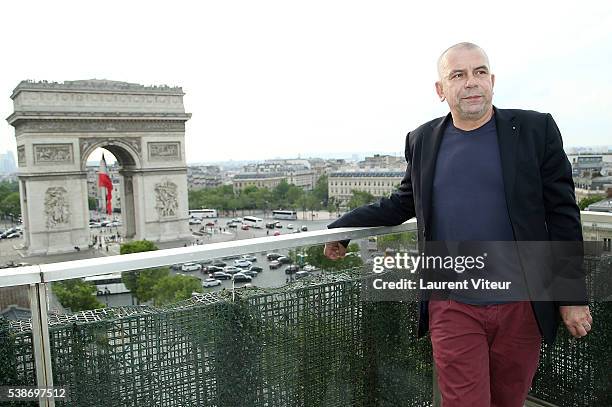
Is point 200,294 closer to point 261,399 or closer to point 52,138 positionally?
point 261,399

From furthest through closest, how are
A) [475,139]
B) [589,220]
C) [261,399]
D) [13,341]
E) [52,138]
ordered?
[52,138] < [589,220] < [261,399] < [475,139] < [13,341]

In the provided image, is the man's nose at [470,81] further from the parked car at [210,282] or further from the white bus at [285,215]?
the white bus at [285,215]

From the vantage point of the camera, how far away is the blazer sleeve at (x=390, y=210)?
6.23ft

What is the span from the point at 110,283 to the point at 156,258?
27cm

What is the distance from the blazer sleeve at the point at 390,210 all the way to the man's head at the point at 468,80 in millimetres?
290

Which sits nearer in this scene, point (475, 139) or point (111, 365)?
point (111, 365)

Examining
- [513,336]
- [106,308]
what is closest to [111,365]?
[106,308]

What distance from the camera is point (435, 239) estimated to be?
5.63ft

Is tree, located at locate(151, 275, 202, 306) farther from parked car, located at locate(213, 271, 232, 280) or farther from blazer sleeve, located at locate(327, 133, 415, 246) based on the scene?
blazer sleeve, located at locate(327, 133, 415, 246)

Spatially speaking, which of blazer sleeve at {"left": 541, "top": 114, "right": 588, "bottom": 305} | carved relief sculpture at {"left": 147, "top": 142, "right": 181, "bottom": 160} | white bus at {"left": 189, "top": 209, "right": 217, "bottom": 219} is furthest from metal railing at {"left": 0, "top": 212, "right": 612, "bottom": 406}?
white bus at {"left": 189, "top": 209, "right": 217, "bottom": 219}

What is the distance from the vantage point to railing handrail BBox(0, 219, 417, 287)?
1.37 metres

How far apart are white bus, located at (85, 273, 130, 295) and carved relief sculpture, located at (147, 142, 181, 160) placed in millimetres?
23514

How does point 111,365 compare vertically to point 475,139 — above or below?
below

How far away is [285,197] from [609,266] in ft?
188
